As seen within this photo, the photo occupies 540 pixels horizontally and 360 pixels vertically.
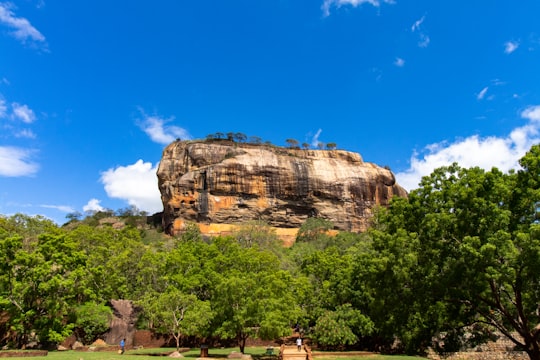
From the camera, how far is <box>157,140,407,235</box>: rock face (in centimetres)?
6047

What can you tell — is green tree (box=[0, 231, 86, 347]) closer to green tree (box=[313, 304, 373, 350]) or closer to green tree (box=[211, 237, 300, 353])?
green tree (box=[211, 237, 300, 353])

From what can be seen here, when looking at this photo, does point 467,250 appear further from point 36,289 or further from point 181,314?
point 36,289

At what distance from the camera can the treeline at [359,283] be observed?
520 inches

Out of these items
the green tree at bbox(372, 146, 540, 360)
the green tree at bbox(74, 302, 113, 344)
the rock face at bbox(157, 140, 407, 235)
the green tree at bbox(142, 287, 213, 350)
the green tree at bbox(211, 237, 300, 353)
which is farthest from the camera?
the rock face at bbox(157, 140, 407, 235)

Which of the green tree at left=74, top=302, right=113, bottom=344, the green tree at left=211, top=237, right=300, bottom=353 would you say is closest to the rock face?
the green tree at left=74, top=302, right=113, bottom=344

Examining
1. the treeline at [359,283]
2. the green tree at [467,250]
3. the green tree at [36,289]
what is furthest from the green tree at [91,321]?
the green tree at [467,250]

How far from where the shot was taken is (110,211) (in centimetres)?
8262

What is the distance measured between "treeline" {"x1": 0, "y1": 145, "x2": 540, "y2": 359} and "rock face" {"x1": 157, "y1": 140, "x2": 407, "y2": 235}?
2657 cm

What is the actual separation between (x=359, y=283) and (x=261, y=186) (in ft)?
124

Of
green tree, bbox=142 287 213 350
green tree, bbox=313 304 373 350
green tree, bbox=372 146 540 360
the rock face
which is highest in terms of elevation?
the rock face

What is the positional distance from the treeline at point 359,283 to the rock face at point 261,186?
26570 mm

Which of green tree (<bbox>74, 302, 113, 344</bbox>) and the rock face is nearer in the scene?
green tree (<bbox>74, 302, 113, 344</bbox>)

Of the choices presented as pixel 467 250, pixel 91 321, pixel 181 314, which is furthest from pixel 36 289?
pixel 467 250

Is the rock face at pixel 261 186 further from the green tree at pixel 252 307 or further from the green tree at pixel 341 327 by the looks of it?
the green tree at pixel 252 307
